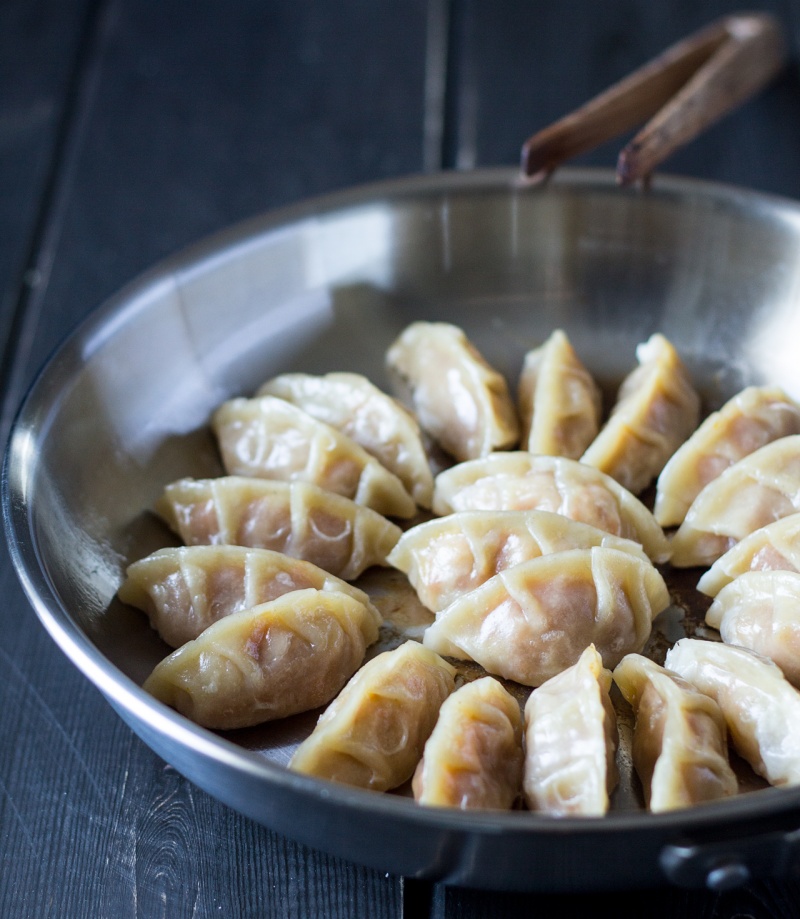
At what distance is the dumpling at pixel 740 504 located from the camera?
2.14 m

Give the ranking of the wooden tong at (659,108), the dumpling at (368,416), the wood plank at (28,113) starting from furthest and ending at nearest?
the wood plank at (28,113)
the wooden tong at (659,108)
the dumpling at (368,416)

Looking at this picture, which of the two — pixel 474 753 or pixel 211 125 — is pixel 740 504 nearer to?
pixel 474 753

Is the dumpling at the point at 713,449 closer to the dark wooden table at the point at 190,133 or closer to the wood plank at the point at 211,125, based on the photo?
the dark wooden table at the point at 190,133

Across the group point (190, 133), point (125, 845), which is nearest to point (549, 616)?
point (125, 845)

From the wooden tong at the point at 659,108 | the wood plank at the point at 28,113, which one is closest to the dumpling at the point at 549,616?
the wooden tong at the point at 659,108

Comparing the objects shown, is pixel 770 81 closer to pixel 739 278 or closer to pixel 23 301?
pixel 739 278

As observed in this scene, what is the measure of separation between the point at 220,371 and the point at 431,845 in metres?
1.47

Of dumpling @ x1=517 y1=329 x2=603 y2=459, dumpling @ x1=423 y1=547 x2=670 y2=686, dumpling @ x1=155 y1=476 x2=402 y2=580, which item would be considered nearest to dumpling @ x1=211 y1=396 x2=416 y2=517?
dumpling @ x1=155 y1=476 x2=402 y2=580

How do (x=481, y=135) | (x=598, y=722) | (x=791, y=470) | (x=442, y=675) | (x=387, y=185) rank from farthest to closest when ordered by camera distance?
1. (x=481, y=135)
2. (x=387, y=185)
3. (x=791, y=470)
4. (x=442, y=675)
5. (x=598, y=722)

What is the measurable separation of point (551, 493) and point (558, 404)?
31cm

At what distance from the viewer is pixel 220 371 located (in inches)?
101

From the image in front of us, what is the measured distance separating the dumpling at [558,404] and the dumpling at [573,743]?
727mm

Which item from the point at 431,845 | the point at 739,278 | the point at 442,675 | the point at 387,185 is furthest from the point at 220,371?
the point at 431,845

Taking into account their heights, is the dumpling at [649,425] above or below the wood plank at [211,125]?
below
